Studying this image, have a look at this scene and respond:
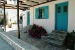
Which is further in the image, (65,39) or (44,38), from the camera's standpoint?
(44,38)

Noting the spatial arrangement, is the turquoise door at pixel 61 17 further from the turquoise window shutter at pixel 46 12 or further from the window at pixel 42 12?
the window at pixel 42 12

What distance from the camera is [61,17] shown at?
9.23 metres

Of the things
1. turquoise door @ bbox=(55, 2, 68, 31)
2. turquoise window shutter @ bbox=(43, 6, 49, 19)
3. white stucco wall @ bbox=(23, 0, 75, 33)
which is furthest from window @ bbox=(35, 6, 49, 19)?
turquoise door @ bbox=(55, 2, 68, 31)

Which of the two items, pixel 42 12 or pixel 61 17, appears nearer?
pixel 61 17

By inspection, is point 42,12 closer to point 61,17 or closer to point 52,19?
point 52,19

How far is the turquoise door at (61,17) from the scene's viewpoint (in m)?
8.78

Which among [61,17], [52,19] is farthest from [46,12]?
[61,17]

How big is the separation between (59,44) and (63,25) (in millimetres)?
2245

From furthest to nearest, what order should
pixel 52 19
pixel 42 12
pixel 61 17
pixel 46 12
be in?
1. pixel 42 12
2. pixel 46 12
3. pixel 52 19
4. pixel 61 17

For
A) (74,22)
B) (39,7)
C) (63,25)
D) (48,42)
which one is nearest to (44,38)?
(48,42)

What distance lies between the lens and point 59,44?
7.29m

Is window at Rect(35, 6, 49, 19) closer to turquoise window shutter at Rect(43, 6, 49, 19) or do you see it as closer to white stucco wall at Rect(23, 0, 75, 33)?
turquoise window shutter at Rect(43, 6, 49, 19)

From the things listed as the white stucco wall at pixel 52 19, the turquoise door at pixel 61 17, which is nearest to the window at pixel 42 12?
the white stucco wall at pixel 52 19

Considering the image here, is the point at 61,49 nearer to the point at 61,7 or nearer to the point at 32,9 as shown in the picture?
the point at 61,7
